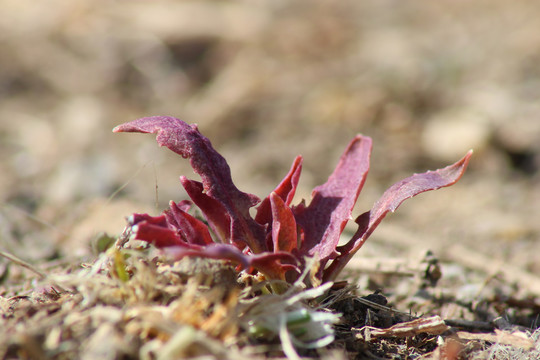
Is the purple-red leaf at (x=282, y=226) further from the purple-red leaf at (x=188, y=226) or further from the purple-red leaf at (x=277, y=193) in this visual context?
the purple-red leaf at (x=188, y=226)

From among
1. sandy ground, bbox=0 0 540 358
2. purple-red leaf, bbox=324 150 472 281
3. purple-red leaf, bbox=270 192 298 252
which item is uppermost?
sandy ground, bbox=0 0 540 358

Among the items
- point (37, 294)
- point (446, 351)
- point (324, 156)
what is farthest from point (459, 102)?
point (37, 294)

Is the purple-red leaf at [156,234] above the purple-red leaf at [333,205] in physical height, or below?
above

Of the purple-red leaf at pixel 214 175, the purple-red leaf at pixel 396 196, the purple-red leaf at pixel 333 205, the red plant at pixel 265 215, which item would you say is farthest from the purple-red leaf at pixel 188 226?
the purple-red leaf at pixel 396 196

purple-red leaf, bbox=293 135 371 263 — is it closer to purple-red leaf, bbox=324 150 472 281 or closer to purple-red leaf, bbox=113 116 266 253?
purple-red leaf, bbox=324 150 472 281

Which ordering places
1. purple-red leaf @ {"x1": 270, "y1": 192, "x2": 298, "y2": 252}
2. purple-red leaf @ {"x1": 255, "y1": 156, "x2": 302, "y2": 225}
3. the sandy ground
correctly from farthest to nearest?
the sandy ground → purple-red leaf @ {"x1": 255, "y1": 156, "x2": 302, "y2": 225} → purple-red leaf @ {"x1": 270, "y1": 192, "x2": 298, "y2": 252}

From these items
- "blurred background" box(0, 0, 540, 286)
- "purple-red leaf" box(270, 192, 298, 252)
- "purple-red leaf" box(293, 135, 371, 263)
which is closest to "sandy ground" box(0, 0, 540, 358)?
"blurred background" box(0, 0, 540, 286)

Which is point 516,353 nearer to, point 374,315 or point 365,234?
point 374,315
